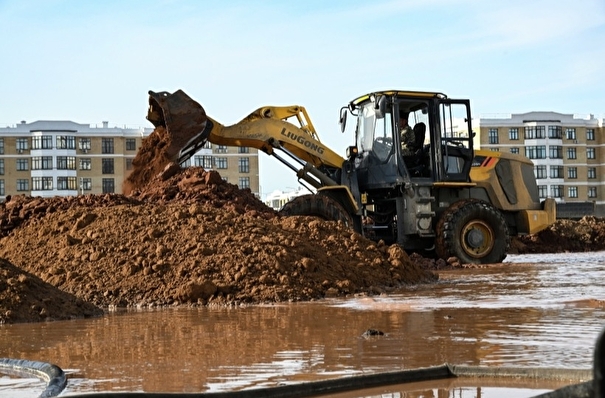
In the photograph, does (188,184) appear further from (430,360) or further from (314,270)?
(430,360)

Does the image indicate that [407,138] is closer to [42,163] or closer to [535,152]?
[42,163]

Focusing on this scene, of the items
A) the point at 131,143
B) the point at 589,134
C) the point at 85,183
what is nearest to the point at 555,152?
the point at 589,134

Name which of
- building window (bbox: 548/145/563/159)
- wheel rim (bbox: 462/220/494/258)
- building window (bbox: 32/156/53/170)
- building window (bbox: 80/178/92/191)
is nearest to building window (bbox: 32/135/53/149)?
building window (bbox: 32/156/53/170)

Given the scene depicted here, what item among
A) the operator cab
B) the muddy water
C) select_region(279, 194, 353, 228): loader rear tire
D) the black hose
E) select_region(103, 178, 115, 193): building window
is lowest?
the muddy water

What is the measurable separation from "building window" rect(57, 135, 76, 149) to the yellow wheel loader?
8757cm

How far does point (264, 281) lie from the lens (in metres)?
13.0

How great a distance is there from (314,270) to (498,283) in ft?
10.7

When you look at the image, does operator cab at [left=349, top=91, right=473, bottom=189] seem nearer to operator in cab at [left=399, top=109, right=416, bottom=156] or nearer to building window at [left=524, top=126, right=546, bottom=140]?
operator in cab at [left=399, top=109, right=416, bottom=156]

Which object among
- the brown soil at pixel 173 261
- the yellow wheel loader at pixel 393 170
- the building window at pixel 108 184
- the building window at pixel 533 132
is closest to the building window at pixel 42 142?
the building window at pixel 108 184

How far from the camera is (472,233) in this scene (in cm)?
2092

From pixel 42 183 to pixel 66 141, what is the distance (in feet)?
17.6

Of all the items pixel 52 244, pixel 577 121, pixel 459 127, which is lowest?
pixel 52 244

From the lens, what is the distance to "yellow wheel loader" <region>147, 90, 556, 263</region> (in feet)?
64.5

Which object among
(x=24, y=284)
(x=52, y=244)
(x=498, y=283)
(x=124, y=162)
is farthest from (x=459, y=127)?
(x=124, y=162)
